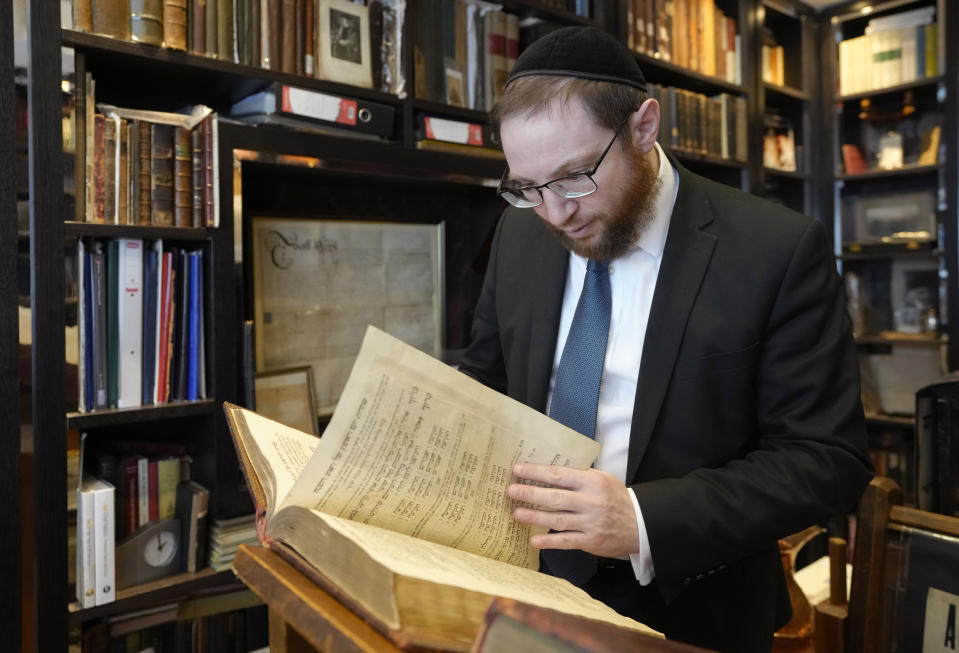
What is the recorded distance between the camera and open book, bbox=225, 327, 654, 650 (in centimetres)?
48

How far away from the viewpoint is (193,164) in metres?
1.67

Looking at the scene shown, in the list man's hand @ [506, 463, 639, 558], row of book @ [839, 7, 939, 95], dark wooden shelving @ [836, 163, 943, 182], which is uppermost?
row of book @ [839, 7, 939, 95]

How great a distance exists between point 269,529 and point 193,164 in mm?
1293

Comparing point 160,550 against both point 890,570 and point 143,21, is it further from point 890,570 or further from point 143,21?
point 890,570

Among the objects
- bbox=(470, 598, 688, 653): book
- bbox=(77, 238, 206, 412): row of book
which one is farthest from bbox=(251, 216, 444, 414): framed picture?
bbox=(470, 598, 688, 653): book

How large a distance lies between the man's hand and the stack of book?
1.17m

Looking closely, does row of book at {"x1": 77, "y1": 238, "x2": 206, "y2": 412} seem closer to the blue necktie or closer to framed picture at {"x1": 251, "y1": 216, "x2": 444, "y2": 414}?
framed picture at {"x1": 251, "y1": 216, "x2": 444, "y2": 414}

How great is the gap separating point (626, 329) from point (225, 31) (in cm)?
121

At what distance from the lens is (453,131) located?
2.09 m

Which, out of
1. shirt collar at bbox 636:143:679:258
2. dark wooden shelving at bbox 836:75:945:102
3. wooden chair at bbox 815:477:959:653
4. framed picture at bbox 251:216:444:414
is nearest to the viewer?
wooden chair at bbox 815:477:959:653

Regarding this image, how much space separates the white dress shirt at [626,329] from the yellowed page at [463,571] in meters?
0.42

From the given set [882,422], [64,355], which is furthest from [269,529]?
[882,422]

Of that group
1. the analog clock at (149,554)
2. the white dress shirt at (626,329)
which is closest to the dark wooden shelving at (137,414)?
the analog clock at (149,554)

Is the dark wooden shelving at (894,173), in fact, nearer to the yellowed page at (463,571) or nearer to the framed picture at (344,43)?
the framed picture at (344,43)
